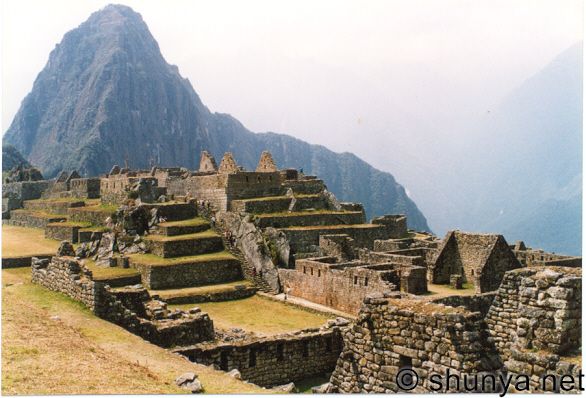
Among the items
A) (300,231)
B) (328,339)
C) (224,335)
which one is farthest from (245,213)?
(328,339)

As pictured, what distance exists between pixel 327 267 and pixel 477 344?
717 inches

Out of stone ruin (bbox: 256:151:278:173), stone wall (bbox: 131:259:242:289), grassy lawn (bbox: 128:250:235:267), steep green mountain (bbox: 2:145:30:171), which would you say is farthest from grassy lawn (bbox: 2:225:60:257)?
steep green mountain (bbox: 2:145:30:171)

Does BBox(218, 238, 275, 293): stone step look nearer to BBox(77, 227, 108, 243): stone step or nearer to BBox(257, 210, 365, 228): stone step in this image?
BBox(257, 210, 365, 228): stone step

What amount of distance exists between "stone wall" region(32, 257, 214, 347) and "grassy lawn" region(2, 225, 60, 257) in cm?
1462

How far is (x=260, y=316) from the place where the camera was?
954 inches

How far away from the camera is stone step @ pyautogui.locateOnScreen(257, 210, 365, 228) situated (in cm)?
3309

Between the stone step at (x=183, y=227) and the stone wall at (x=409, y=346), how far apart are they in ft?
78.0

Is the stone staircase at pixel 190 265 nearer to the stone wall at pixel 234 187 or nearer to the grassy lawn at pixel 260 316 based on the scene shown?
the grassy lawn at pixel 260 316

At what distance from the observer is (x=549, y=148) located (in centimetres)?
8394

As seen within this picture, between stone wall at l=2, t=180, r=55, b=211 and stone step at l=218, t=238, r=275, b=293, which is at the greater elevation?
stone wall at l=2, t=180, r=55, b=211

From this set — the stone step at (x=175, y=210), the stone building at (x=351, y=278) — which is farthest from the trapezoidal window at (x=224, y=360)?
the stone step at (x=175, y=210)

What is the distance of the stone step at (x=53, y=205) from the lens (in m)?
47.9

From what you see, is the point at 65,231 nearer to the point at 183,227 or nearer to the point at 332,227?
the point at 183,227

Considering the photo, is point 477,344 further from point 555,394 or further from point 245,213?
point 245,213
